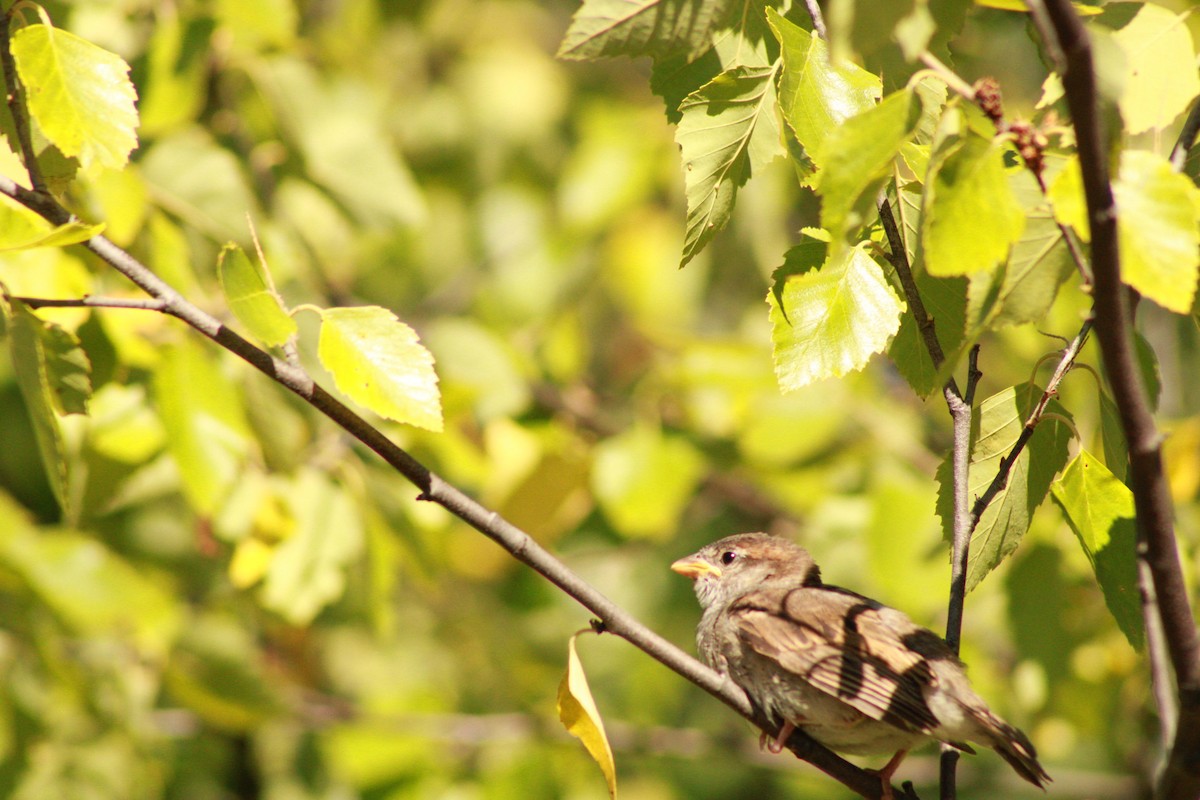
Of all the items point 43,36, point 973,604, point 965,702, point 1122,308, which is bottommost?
point 973,604

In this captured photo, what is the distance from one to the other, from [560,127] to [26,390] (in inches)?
259

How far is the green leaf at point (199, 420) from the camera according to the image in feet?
11.0

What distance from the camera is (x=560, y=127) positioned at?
8445 mm

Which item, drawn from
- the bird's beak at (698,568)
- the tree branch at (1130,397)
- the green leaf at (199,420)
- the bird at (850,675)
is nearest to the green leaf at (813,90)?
the tree branch at (1130,397)

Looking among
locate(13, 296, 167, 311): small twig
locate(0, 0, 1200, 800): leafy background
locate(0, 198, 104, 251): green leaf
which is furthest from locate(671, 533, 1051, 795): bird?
Answer: locate(0, 198, 104, 251): green leaf

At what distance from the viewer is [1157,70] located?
2.05 meters

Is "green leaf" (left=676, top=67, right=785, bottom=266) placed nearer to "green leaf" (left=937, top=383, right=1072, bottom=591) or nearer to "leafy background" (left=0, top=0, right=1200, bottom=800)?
"leafy background" (left=0, top=0, right=1200, bottom=800)

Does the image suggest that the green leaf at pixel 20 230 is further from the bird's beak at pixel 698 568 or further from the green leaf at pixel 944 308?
the bird's beak at pixel 698 568

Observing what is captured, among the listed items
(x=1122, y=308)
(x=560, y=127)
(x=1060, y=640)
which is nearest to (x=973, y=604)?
(x=1060, y=640)

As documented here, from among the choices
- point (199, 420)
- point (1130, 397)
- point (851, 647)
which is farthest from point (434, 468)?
point (1130, 397)

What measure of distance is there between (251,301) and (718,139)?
84 cm

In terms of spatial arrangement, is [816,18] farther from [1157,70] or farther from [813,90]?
[1157,70]

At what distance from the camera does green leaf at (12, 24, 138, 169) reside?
6.57ft

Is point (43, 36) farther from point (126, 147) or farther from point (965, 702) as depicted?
point (965, 702)
